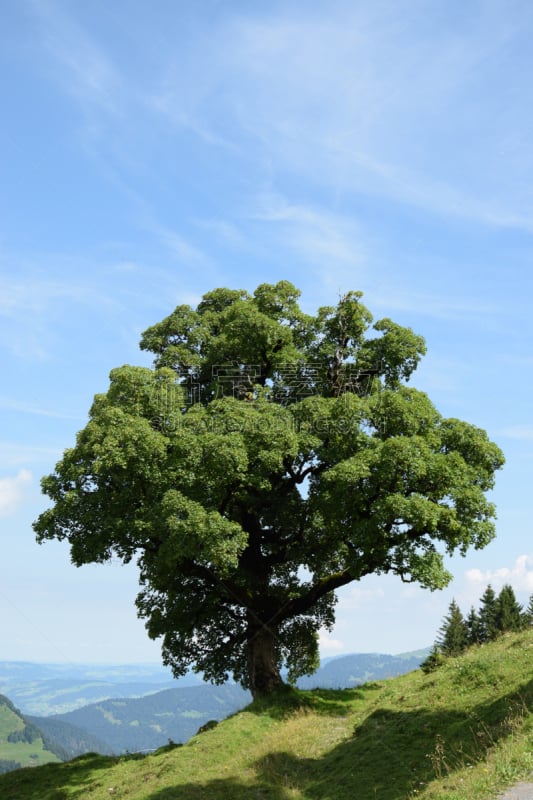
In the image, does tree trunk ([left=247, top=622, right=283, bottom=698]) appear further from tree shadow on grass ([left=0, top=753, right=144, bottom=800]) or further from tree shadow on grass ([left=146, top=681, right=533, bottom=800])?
tree shadow on grass ([left=146, top=681, right=533, bottom=800])

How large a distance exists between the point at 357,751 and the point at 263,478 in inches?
446

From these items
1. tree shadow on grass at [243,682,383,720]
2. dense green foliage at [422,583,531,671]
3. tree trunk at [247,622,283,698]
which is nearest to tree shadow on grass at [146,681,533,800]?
tree shadow on grass at [243,682,383,720]

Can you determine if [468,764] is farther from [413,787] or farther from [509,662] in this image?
[509,662]

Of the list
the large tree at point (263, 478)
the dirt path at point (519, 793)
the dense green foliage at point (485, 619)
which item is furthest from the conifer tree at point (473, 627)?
the dirt path at point (519, 793)

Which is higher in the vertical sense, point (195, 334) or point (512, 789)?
point (195, 334)

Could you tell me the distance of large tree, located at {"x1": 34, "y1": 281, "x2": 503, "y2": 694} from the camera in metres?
27.0

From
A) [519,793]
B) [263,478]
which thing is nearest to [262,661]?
[263,478]

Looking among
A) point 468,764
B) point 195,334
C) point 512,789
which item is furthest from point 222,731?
point 195,334

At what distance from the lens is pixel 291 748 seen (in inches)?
950

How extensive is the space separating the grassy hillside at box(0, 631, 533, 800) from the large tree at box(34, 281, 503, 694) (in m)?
4.35

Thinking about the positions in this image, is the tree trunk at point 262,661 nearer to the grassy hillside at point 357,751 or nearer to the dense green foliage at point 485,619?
the grassy hillside at point 357,751

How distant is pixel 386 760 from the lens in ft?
65.8

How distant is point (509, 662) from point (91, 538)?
1814cm

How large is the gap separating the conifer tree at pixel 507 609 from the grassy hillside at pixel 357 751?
48.0 meters
